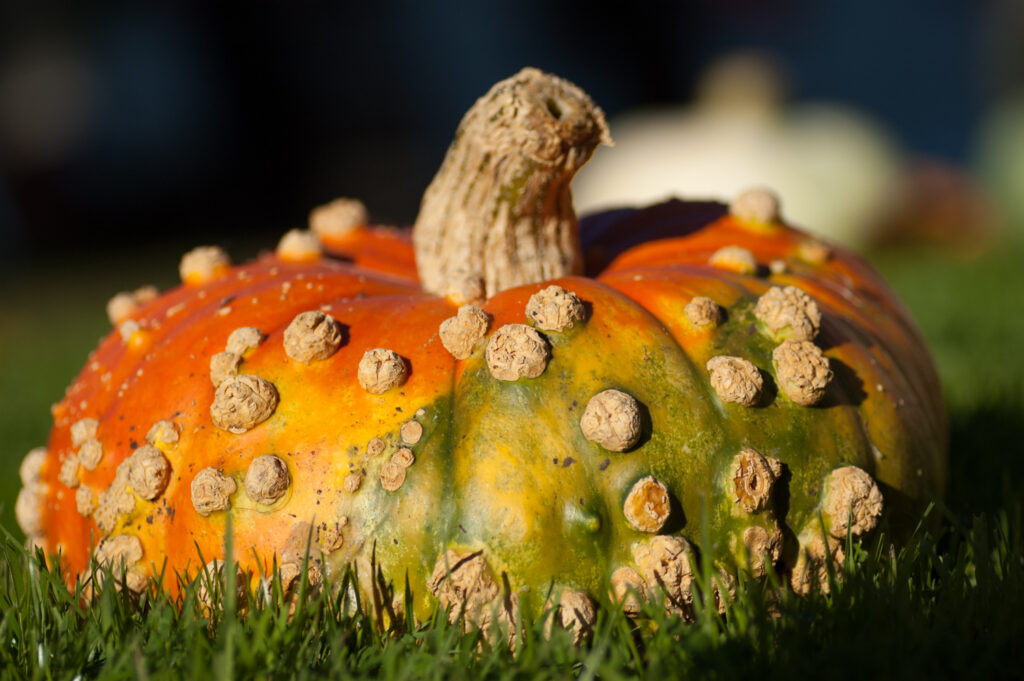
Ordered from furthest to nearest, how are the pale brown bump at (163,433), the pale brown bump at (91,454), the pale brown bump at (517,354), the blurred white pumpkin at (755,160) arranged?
the blurred white pumpkin at (755,160), the pale brown bump at (91,454), the pale brown bump at (163,433), the pale brown bump at (517,354)

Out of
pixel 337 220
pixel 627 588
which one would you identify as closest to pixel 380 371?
pixel 627 588

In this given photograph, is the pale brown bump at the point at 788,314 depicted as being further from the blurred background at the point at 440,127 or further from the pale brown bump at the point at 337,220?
the blurred background at the point at 440,127

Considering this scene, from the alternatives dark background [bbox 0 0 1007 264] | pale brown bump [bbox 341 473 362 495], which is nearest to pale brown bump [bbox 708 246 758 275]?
pale brown bump [bbox 341 473 362 495]

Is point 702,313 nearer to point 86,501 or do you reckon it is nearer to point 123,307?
point 86,501

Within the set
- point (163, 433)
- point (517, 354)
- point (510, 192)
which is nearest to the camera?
point (517, 354)

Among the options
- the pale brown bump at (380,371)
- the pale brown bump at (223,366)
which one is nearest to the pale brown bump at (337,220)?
the pale brown bump at (223,366)
